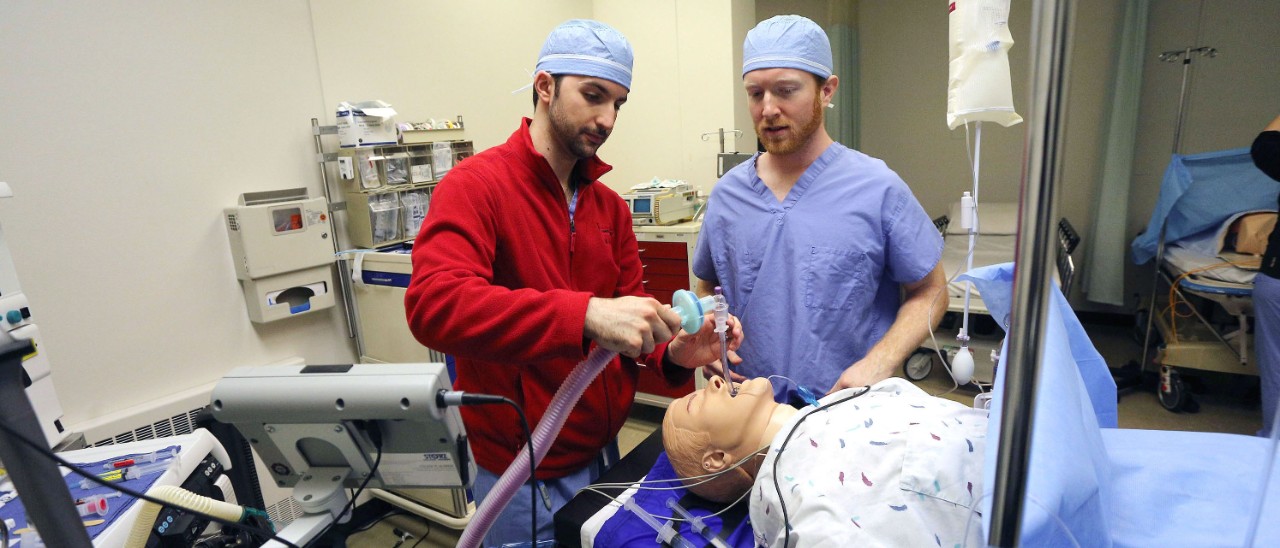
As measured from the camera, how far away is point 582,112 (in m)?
1.23

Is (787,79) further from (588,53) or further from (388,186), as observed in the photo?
(388,186)

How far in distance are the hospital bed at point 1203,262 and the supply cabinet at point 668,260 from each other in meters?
2.41

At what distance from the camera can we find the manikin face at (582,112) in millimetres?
1230

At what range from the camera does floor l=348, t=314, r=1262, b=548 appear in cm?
252

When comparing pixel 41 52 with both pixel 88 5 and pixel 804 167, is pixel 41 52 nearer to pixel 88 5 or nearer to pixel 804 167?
pixel 88 5

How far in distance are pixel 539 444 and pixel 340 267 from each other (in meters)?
1.98

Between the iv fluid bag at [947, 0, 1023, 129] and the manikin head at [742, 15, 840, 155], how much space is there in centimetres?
45

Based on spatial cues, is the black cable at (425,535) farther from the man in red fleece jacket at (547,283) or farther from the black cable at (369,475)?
the black cable at (369,475)

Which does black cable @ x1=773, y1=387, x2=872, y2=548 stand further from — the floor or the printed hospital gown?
the floor

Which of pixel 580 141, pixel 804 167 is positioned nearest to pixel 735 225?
pixel 804 167

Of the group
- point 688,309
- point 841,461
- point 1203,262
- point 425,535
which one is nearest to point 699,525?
point 841,461

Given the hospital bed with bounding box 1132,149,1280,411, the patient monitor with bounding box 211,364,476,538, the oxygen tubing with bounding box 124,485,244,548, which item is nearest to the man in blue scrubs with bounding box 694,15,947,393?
the patient monitor with bounding box 211,364,476,538

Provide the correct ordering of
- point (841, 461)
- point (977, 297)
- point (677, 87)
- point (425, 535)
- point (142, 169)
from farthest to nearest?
point (677, 87), point (977, 297), point (425, 535), point (142, 169), point (841, 461)

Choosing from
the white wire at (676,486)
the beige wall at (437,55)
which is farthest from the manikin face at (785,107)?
the beige wall at (437,55)
